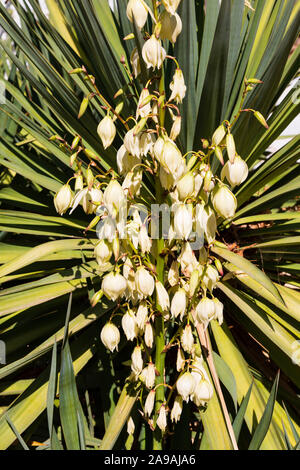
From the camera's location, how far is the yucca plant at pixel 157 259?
77 centimetres

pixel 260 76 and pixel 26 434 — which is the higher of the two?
pixel 260 76

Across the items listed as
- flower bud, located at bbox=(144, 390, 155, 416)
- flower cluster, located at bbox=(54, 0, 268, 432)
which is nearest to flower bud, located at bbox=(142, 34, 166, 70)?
flower cluster, located at bbox=(54, 0, 268, 432)

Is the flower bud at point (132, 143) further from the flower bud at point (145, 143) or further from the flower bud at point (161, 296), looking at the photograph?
the flower bud at point (161, 296)

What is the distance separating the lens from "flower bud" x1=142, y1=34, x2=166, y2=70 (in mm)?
685

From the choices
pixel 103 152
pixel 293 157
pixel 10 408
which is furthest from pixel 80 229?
pixel 293 157

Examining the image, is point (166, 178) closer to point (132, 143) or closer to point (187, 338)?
point (132, 143)

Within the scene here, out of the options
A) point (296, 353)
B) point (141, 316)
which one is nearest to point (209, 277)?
point (141, 316)

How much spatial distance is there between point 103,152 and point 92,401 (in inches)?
33.6

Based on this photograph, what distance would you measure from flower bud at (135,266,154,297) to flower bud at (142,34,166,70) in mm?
332

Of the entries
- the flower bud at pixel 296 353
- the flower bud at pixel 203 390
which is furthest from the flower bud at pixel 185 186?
the flower bud at pixel 296 353

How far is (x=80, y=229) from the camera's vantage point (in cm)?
139

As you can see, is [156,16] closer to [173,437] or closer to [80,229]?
[80,229]

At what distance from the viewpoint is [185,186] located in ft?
2.23

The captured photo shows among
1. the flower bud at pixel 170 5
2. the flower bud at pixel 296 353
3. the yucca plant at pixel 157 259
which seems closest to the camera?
the flower bud at pixel 170 5
